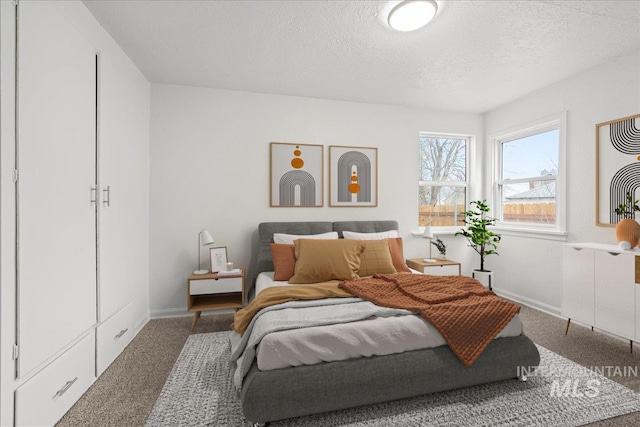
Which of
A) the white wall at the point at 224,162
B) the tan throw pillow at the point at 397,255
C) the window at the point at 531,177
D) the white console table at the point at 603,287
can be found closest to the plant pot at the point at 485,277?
the window at the point at 531,177

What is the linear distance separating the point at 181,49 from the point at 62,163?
147 centimetres

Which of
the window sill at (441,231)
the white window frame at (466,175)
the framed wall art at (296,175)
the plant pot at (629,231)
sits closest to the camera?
the plant pot at (629,231)

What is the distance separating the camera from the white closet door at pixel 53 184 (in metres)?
1.56

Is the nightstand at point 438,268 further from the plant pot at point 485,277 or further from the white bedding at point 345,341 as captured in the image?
the white bedding at point 345,341

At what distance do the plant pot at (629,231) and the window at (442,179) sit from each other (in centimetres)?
196

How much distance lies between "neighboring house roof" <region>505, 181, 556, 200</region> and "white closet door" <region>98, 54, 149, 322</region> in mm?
4612

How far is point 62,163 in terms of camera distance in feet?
6.07

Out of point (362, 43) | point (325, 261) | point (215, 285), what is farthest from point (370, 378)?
point (362, 43)

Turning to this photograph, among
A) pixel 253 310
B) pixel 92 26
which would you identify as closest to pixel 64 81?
pixel 92 26

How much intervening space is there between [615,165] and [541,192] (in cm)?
90

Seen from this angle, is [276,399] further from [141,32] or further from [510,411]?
[141,32]

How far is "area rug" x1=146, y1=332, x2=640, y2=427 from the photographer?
174cm

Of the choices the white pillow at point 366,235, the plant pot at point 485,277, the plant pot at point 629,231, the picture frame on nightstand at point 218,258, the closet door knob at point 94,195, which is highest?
the closet door knob at point 94,195

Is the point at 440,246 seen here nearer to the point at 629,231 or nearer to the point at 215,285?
the point at 629,231
